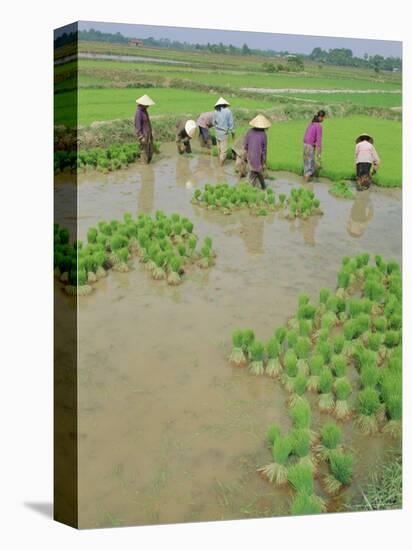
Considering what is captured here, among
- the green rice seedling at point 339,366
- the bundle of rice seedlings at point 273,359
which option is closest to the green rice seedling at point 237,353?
the bundle of rice seedlings at point 273,359

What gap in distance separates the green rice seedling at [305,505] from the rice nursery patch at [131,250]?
6.73 feet

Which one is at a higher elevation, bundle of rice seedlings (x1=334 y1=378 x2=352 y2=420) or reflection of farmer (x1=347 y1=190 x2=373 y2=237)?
reflection of farmer (x1=347 y1=190 x2=373 y2=237)

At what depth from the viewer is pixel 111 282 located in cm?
798

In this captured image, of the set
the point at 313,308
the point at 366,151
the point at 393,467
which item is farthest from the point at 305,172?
the point at 393,467

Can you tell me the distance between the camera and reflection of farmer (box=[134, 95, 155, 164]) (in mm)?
8094

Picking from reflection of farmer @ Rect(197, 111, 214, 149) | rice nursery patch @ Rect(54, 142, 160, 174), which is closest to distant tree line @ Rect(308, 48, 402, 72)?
reflection of farmer @ Rect(197, 111, 214, 149)

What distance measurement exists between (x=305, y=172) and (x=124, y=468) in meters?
3.23

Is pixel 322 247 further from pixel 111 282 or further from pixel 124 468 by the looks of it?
pixel 124 468

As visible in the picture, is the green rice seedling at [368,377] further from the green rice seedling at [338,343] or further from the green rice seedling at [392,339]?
the green rice seedling at [392,339]

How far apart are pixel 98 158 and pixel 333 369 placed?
272 cm

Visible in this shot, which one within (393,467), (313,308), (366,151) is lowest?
(393,467)

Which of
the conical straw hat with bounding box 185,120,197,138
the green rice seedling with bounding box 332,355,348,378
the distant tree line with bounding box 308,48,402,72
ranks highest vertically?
the distant tree line with bounding box 308,48,402,72

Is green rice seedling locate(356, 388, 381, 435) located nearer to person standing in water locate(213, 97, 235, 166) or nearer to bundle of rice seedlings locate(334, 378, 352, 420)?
bundle of rice seedlings locate(334, 378, 352, 420)

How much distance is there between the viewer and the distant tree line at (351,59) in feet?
28.8
